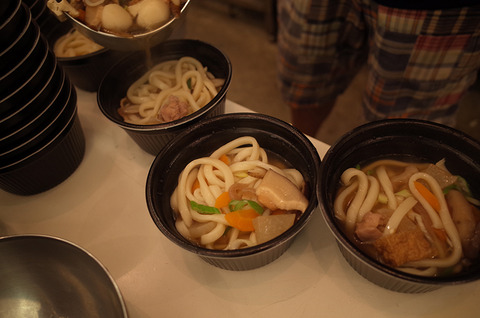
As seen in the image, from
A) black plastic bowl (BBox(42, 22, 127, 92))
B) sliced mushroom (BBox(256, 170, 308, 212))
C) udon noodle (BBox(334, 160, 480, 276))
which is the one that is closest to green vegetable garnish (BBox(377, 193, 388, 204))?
udon noodle (BBox(334, 160, 480, 276))

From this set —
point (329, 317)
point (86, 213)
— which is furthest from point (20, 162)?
point (329, 317)

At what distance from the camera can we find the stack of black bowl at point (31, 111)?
40.0 inches

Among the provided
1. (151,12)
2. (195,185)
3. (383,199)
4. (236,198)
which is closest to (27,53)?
(151,12)

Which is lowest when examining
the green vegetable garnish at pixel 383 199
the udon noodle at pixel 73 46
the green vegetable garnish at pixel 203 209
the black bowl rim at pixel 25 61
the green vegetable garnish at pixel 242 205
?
the green vegetable garnish at pixel 203 209

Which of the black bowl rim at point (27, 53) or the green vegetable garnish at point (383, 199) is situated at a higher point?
the black bowl rim at point (27, 53)

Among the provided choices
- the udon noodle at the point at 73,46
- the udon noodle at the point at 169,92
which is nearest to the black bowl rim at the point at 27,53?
the udon noodle at the point at 169,92

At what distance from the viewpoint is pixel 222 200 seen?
3.59 ft

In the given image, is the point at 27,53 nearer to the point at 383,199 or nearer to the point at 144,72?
the point at 144,72

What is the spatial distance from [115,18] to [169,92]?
1.19 feet

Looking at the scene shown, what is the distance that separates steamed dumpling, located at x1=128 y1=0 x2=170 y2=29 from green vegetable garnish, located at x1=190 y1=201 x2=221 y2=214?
1.87 feet

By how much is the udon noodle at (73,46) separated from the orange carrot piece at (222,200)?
932mm

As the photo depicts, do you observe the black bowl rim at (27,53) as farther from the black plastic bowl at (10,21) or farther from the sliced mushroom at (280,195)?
the sliced mushroom at (280,195)

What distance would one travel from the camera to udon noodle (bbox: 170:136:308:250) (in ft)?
3.27

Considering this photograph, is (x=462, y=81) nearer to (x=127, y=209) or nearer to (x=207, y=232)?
(x=207, y=232)
